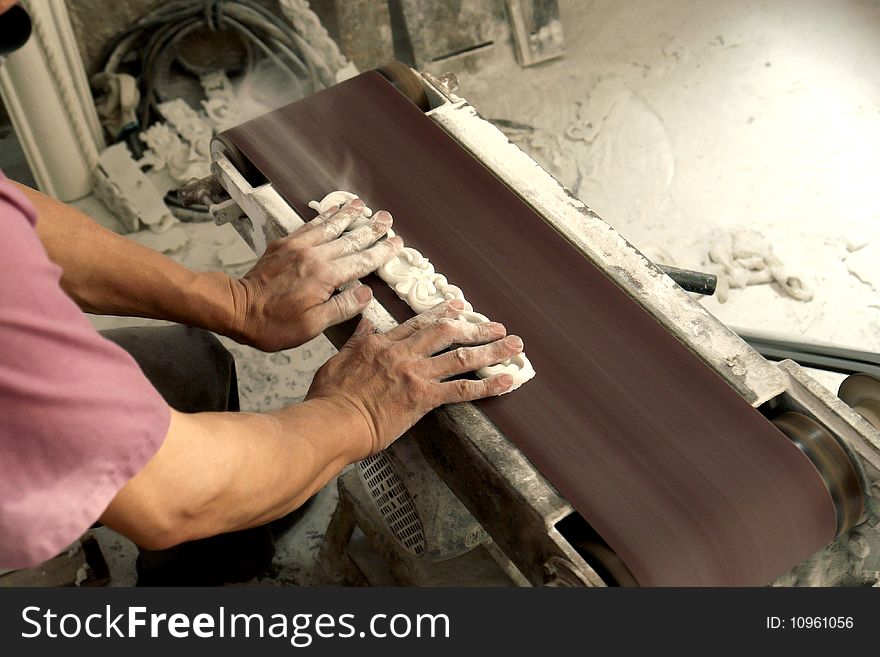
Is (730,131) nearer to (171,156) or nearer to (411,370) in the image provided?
(171,156)

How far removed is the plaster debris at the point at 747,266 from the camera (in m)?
3.81

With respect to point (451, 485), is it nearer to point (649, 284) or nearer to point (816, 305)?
point (649, 284)

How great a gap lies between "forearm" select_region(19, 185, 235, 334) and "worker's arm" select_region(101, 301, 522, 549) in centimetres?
48

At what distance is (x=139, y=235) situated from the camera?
4.22 m

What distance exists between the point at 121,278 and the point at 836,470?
5.92 feet

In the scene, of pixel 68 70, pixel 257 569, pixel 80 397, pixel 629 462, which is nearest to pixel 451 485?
pixel 629 462

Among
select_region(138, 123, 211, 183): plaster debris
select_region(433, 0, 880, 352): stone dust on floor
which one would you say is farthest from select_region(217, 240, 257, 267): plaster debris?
select_region(433, 0, 880, 352): stone dust on floor

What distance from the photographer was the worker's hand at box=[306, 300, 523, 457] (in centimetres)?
212

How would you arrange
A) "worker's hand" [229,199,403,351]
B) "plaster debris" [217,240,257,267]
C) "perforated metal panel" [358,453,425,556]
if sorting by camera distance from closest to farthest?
"worker's hand" [229,199,403,351], "perforated metal panel" [358,453,425,556], "plaster debris" [217,240,257,267]

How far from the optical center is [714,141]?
14.2 feet

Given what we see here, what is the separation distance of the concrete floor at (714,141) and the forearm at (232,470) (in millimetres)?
1348

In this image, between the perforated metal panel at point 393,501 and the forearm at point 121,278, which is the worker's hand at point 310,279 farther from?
the perforated metal panel at point 393,501

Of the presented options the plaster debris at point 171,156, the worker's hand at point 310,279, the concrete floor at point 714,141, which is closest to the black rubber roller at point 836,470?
the worker's hand at point 310,279

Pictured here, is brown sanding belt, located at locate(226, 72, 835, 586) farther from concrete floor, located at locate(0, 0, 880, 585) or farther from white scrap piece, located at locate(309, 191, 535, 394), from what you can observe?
concrete floor, located at locate(0, 0, 880, 585)
